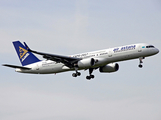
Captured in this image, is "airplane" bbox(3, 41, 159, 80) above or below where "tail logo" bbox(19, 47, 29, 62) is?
below

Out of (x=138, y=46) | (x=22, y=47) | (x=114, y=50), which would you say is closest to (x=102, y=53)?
(x=114, y=50)

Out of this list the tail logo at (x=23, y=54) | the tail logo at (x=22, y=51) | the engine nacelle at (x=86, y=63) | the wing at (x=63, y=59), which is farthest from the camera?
the tail logo at (x=22, y=51)

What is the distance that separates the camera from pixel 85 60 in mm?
65938

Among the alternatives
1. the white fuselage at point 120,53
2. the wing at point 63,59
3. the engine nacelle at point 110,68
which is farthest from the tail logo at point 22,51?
the engine nacelle at point 110,68

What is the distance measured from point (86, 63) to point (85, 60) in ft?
2.23

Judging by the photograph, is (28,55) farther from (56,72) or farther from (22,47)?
(56,72)

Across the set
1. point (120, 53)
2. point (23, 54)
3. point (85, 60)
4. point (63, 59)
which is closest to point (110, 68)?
point (85, 60)

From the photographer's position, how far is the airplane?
63.7 metres

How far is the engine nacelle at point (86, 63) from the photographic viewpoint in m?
65.2

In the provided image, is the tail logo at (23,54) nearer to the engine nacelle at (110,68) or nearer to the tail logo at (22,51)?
the tail logo at (22,51)

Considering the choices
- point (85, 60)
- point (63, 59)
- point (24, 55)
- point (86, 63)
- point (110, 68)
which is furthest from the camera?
point (24, 55)

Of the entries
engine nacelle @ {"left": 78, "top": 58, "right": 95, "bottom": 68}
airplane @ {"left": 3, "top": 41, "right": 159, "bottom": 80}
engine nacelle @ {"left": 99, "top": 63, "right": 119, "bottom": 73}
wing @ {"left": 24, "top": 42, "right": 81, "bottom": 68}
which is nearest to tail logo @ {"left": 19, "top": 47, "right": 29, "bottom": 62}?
→ airplane @ {"left": 3, "top": 41, "right": 159, "bottom": 80}

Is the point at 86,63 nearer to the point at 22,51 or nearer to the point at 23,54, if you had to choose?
the point at 23,54

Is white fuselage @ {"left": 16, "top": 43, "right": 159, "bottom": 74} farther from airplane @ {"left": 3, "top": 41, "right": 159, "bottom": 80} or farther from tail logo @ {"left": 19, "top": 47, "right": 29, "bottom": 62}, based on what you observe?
tail logo @ {"left": 19, "top": 47, "right": 29, "bottom": 62}
